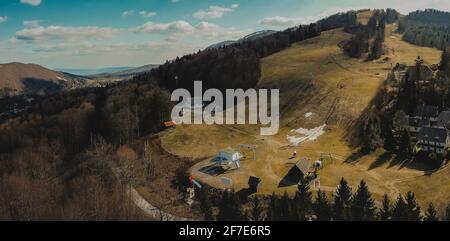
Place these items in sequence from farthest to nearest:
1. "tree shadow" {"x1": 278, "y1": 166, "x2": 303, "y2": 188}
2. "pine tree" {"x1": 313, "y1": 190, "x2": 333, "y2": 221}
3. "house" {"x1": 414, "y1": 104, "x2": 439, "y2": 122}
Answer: "house" {"x1": 414, "y1": 104, "x2": 439, "y2": 122} < "tree shadow" {"x1": 278, "y1": 166, "x2": 303, "y2": 188} < "pine tree" {"x1": 313, "y1": 190, "x2": 333, "y2": 221}

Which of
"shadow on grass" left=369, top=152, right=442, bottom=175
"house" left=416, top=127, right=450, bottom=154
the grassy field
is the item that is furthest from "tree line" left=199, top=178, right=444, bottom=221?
"house" left=416, top=127, right=450, bottom=154

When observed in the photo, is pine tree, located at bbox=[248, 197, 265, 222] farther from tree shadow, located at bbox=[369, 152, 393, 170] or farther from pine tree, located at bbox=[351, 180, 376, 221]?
tree shadow, located at bbox=[369, 152, 393, 170]

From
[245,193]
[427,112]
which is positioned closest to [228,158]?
[245,193]

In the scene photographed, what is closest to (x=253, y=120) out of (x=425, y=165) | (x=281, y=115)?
(x=281, y=115)

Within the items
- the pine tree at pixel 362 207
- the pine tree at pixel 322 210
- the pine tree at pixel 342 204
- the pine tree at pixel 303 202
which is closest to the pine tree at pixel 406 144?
the pine tree at pixel 342 204

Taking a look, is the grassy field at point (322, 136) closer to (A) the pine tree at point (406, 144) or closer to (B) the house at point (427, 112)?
(A) the pine tree at point (406, 144)

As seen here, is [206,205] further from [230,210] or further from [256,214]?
[256,214]
